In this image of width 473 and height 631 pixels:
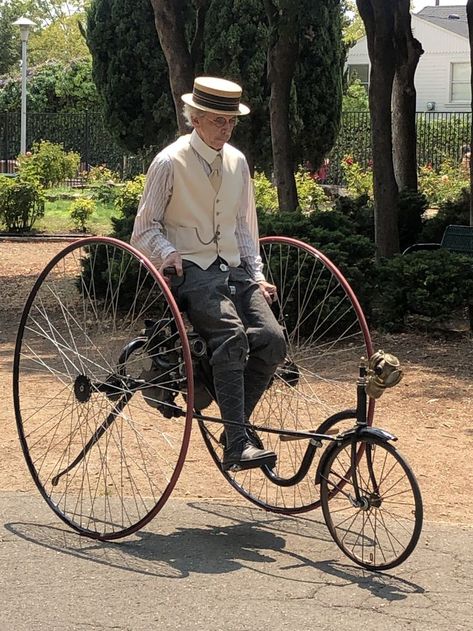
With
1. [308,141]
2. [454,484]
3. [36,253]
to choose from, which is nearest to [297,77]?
[308,141]

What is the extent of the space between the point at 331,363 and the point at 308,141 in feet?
47.6

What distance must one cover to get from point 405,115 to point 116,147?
15622mm

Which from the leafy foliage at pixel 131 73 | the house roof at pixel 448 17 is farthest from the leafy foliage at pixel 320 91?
the house roof at pixel 448 17

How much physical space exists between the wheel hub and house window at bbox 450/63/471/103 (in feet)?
155

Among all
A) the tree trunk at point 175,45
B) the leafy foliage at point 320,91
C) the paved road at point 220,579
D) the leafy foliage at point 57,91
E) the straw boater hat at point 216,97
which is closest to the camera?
the paved road at point 220,579

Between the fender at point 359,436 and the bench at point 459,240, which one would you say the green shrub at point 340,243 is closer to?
the bench at point 459,240

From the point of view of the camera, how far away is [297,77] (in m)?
22.1

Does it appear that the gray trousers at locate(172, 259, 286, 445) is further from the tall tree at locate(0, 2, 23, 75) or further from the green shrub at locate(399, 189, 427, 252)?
the tall tree at locate(0, 2, 23, 75)

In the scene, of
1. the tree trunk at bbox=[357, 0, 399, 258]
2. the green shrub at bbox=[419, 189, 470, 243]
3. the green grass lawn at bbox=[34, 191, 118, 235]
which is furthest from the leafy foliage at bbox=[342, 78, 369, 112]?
the tree trunk at bbox=[357, 0, 399, 258]

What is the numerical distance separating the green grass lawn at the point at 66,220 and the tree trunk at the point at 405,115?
5206 millimetres

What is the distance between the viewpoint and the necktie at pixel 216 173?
5246 millimetres

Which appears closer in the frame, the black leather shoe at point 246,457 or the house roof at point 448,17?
the black leather shoe at point 246,457

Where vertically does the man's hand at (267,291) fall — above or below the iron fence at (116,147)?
below

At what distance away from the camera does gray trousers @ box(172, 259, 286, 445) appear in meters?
4.96
